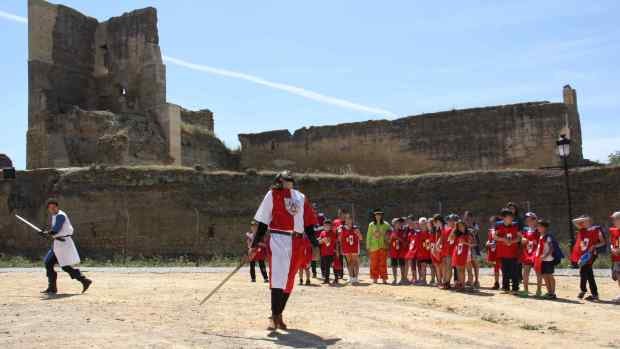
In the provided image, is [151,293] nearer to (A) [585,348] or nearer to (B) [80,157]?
(A) [585,348]

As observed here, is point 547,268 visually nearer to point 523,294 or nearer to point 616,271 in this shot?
point 523,294

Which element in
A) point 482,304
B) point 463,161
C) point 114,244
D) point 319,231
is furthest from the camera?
point 463,161

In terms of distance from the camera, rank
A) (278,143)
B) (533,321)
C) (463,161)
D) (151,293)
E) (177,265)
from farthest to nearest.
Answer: (278,143) < (463,161) < (177,265) < (151,293) < (533,321)

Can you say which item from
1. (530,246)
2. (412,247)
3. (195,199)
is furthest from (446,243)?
(195,199)

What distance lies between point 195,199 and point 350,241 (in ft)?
34.2

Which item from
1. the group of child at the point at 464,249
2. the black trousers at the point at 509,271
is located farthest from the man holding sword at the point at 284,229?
the black trousers at the point at 509,271

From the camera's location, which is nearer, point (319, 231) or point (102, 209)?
point (319, 231)

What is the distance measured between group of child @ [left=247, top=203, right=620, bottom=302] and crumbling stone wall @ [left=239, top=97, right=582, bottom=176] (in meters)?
14.0

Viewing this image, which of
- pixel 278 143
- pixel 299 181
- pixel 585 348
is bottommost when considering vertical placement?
pixel 585 348

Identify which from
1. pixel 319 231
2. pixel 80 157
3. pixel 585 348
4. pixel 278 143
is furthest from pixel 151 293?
pixel 278 143

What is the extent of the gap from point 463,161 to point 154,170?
12.6 metres

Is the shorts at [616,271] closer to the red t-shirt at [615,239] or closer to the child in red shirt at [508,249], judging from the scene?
the red t-shirt at [615,239]

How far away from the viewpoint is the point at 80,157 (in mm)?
28281

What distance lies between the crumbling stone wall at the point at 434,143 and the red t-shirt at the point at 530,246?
51.5 feet
